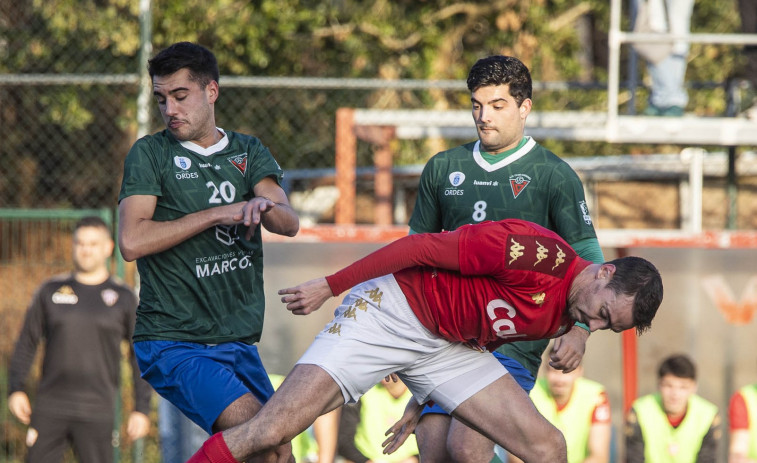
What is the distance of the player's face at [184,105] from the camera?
4.62 m

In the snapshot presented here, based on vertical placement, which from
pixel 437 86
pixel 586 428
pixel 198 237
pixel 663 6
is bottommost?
pixel 586 428

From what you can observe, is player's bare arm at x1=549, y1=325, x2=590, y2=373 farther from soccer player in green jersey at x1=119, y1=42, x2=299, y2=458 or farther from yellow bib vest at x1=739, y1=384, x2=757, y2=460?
yellow bib vest at x1=739, y1=384, x2=757, y2=460

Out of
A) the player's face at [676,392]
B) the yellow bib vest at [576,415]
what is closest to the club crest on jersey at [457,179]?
the yellow bib vest at [576,415]

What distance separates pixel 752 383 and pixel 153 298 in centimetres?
586

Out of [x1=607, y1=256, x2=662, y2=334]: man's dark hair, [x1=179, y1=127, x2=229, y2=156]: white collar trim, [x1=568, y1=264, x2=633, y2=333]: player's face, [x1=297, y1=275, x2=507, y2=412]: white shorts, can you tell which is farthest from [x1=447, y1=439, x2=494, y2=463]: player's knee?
[x1=179, y1=127, x2=229, y2=156]: white collar trim

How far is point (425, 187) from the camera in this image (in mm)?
5199

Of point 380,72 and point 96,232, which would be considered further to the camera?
point 380,72

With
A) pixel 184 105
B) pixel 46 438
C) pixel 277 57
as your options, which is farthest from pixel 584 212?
pixel 277 57

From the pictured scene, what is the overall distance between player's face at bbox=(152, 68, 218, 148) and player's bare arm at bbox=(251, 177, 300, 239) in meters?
0.36

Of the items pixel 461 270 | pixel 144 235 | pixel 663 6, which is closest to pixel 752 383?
pixel 663 6

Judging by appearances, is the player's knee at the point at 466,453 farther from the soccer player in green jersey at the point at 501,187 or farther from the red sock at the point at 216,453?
the red sock at the point at 216,453

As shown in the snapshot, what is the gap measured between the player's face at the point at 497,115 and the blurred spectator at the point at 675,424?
345cm

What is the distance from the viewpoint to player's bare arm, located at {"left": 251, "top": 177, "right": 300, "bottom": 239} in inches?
169

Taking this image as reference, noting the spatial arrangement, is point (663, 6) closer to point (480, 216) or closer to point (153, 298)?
point (480, 216)
